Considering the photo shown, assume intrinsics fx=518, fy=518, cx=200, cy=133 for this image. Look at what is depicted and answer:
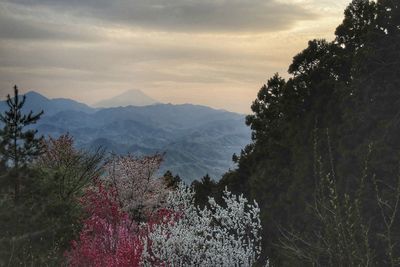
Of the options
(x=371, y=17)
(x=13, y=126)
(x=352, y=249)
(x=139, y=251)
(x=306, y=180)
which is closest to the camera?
(x=352, y=249)

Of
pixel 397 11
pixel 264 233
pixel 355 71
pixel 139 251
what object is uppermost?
pixel 397 11

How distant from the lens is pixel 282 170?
29078mm

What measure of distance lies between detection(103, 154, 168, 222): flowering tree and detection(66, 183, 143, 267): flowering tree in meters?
5.95

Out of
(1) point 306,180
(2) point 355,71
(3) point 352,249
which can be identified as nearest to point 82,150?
(1) point 306,180

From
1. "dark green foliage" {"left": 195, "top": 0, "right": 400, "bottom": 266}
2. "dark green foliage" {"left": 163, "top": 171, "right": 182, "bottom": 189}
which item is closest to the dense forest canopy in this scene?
"dark green foliage" {"left": 195, "top": 0, "right": 400, "bottom": 266}

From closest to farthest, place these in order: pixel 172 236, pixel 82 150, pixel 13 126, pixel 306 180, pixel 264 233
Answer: pixel 172 236 < pixel 306 180 < pixel 264 233 < pixel 13 126 < pixel 82 150

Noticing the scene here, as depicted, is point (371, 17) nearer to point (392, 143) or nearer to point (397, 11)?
point (397, 11)

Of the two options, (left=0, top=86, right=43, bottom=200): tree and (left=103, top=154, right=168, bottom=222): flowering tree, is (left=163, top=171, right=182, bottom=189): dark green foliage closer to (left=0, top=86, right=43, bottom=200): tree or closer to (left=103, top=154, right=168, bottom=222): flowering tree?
(left=103, top=154, right=168, bottom=222): flowering tree

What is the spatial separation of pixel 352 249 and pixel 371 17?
842 inches

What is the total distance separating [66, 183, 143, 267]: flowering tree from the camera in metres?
15.1

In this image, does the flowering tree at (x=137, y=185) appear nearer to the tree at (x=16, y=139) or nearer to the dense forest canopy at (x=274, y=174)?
the dense forest canopy at (x=274, y=174)

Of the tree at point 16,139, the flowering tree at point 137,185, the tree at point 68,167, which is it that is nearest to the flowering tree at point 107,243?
the flowering tree at point 137,185

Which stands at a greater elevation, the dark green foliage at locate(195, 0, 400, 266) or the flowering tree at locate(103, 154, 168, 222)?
the dark green foliage at locate(195, 0, 400, 266)

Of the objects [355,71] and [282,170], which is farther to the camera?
[282,170]
